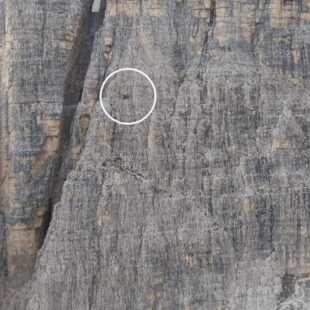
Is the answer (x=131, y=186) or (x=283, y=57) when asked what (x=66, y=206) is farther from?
(x=283, y=57)

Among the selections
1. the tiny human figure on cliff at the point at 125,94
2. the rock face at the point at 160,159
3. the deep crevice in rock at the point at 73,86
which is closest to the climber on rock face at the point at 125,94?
the tiny human figure on cliff at the point at 125,94

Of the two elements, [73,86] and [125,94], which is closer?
[125,94]

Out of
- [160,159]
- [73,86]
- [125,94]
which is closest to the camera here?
[160,159]

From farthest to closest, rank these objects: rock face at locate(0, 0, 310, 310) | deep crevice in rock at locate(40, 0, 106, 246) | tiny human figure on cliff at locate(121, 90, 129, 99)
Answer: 1. deep crevice in rock at locate(40, 0, 106, 246)
2. tiny human figure on cliff at locate(121, 90, 129, 99)
3. rock face at locate(0, 0, 310, 310)

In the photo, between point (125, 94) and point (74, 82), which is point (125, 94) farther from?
point (74, 82)

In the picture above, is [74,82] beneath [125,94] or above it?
beneath

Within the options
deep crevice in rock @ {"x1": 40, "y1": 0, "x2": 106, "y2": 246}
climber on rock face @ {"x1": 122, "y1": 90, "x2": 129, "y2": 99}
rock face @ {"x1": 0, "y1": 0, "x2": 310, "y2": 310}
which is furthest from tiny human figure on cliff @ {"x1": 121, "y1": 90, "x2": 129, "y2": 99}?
deep crevice in rock @ {"x1": 40, "y1": 0, "x2": 106, "y2": 246}

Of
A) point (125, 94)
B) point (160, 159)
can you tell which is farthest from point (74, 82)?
point (160, 159)

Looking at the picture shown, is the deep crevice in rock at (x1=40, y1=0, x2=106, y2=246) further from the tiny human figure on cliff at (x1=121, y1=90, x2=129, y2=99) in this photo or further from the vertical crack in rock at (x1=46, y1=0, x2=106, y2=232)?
the tiny human figure on cliff at (x1=121, y1=90, x2=129, y2=99)
